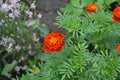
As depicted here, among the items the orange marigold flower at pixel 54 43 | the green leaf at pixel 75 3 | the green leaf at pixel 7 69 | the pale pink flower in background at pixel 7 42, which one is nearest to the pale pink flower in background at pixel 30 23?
the pale pink flower in background at pixel 7 42

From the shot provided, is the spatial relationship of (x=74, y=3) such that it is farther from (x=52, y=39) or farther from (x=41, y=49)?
(x=52, y=39)

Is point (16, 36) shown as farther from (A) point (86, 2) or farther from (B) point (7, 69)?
(A) point (86, 2)

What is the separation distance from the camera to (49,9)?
10.4 feet

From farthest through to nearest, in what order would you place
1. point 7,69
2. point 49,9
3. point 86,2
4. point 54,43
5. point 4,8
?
point 49,9 < point 86,2 < point 7,69 < point 4,8 < point 54,43

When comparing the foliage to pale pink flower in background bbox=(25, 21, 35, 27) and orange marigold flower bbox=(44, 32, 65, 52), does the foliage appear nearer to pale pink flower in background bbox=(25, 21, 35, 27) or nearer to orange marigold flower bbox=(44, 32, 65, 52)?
orange marigold flower bbox=(44, 32, 65, 52)

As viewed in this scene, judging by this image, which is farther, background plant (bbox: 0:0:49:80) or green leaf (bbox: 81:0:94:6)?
green leaf (bbox: 81:0:94:6)

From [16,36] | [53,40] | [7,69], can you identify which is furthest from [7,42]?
[53,40]

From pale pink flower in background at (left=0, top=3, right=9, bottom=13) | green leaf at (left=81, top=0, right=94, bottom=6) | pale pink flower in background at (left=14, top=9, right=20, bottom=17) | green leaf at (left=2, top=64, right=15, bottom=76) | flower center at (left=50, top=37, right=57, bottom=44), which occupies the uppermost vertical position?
pale pink flower in background at (left=0, top=3, right=9, bottom=13)

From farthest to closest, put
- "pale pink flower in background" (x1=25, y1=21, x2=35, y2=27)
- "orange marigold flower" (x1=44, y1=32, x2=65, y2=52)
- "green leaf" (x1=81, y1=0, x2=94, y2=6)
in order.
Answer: "green leaf" (x1=81, y1=0, x2=94, y2=6) → "pale pink flower in background" (x1=25, y1=21, x2=35, y2=27) → "orange marigold flower" (x1=44, y1=32, x2=65, y2=52)

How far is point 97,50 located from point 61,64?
0.81ft

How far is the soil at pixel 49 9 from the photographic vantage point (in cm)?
304

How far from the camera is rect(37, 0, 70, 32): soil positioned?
3.04m

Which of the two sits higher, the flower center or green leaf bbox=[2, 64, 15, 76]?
the flower center

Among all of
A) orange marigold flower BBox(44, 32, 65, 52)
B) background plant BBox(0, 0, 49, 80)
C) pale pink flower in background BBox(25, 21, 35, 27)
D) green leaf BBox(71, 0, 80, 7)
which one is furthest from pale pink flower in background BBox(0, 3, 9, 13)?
orange marigold flower BBox(44, 32, 65, 52)
